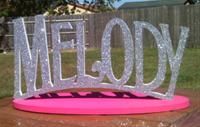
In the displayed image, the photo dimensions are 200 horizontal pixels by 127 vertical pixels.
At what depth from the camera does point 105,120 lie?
6949mm

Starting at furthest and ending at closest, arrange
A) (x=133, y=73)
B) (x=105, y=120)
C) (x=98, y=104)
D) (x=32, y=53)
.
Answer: (x=133, y=73)
(x=32, y=53)
(x=98, y=104)
(x=105, y=120)

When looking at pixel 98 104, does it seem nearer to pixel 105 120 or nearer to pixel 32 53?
pixel 105 120

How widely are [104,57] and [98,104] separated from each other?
2.17 ft

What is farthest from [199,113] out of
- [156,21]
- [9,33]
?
[9,33]

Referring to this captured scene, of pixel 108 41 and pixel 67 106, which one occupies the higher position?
pixel 108 41

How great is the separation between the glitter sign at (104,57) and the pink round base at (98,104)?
6.8 inches

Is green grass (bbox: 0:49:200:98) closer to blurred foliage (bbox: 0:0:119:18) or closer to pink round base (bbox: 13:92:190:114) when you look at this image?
pink round base (bbox: 13:92:190:114)

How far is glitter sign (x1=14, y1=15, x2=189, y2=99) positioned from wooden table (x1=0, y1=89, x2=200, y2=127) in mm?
584

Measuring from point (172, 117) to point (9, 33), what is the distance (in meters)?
21.1

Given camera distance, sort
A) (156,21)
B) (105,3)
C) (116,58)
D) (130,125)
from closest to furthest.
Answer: (130,125), (116,58), (156,21), (105,3)

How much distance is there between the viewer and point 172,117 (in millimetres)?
6996

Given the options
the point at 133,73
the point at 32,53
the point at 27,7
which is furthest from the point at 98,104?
the point at 27,7

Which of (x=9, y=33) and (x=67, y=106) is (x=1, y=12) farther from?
(x=67, y=106)

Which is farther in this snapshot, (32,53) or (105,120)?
(32,53)
